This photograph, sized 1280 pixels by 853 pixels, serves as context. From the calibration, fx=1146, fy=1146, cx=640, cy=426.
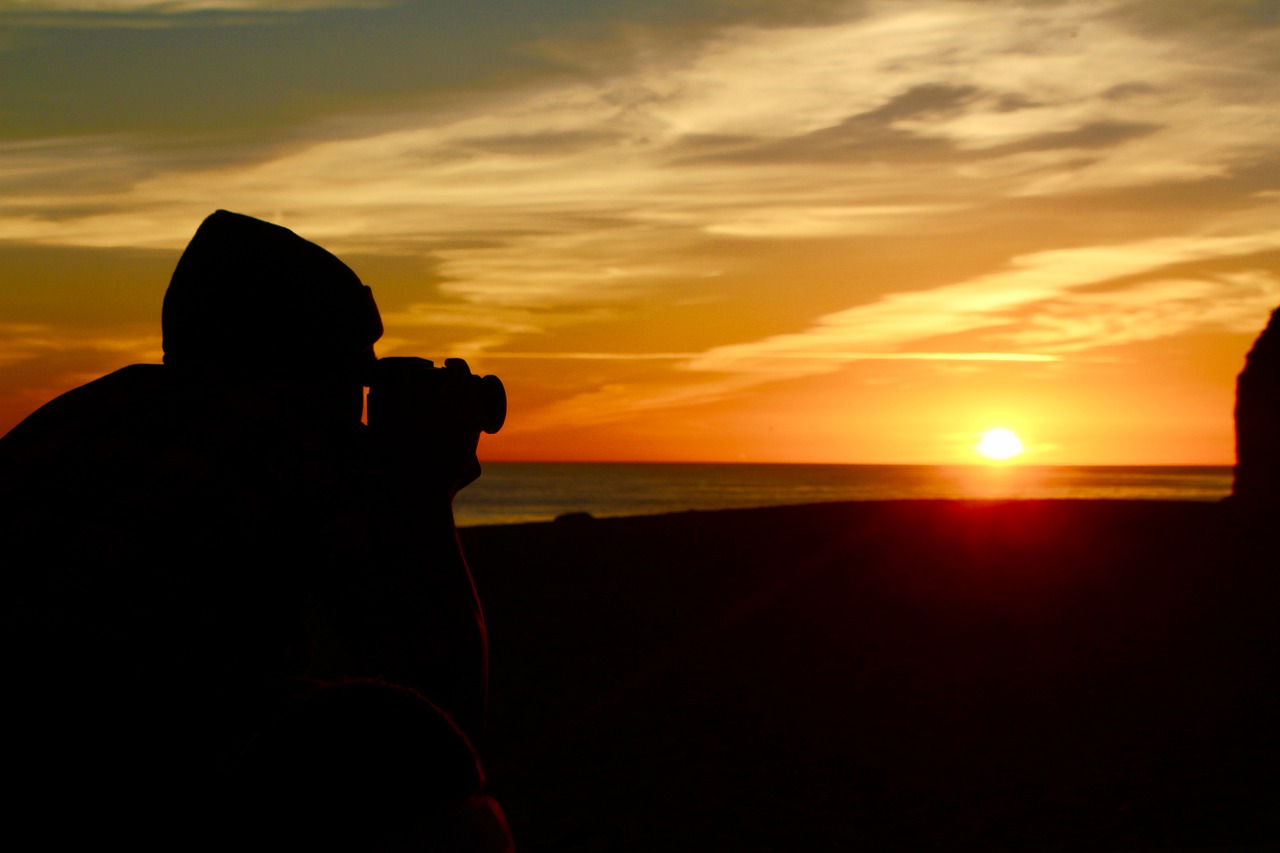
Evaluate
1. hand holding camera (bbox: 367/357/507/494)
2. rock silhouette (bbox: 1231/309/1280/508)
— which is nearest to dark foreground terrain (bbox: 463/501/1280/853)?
hand holding camera (bbox: 367/357/507/494)

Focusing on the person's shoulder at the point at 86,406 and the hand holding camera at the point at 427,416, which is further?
the hand holding camera at the point at 427,416

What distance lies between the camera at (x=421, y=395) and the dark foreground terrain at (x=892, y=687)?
444 cm

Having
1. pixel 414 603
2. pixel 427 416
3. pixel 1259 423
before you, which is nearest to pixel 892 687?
pixel 427 416

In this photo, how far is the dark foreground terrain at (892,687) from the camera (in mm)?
6008

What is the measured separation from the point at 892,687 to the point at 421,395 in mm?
7476

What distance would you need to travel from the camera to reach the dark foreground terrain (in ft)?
19.7

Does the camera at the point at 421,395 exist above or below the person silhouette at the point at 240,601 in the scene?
above

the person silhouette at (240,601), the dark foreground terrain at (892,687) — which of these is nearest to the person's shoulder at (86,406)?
the person silhouette at (240,601)

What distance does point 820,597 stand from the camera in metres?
11.3

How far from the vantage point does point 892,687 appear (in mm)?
8484

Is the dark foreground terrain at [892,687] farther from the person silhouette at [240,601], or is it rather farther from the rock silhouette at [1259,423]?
the rock silhouette at [1259,423]

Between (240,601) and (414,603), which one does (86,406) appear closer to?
(240,601)

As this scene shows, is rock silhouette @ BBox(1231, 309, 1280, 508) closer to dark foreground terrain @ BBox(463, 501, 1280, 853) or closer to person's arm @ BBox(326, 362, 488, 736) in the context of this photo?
dark foreground terrain @ BBox(463, 501, 1280, 853)

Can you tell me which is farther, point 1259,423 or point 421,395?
point 1259,423
